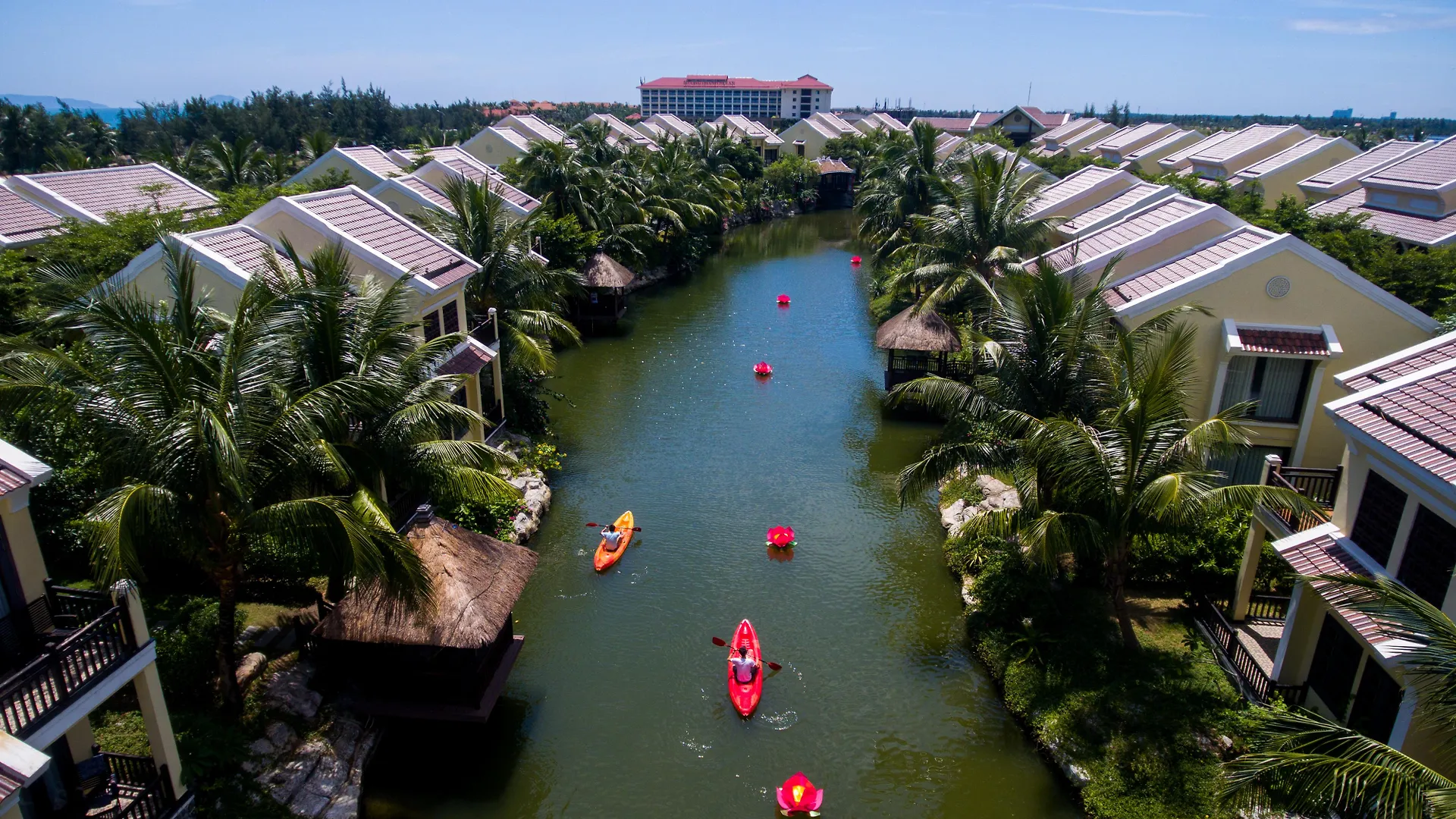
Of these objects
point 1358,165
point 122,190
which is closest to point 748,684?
point 122,190

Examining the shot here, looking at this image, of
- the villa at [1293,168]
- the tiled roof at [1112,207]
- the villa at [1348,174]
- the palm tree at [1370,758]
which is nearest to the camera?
the palm tree at [1370,758]

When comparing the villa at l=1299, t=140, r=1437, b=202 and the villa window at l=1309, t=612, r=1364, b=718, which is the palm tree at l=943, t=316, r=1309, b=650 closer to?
the villa window at l=1309, t=612, r=1364, b=718

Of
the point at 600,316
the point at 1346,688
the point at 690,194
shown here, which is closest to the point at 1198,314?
the point at 1346,688

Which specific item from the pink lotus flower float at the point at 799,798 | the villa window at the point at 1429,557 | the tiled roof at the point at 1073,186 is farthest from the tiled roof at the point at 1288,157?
the pink lotus flower float at the point at 799,798

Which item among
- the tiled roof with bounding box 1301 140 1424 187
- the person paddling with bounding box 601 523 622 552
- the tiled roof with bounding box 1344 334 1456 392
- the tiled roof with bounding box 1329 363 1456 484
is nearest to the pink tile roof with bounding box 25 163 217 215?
the person paddling with bounding box 601 523 622 552

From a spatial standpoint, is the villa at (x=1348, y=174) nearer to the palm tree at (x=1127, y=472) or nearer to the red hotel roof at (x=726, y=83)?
the palm tree at (x=1127, y=472)

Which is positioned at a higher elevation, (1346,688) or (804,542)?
(1346,688)

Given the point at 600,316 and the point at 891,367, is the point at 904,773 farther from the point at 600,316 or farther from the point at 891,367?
the point at 600,316
